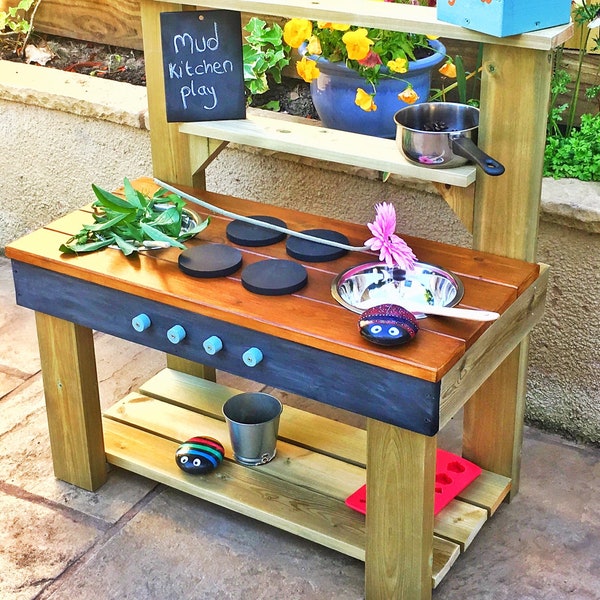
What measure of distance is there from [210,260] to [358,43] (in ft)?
2.21

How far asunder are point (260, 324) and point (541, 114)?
0.75m

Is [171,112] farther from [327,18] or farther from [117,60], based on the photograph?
[117,60]

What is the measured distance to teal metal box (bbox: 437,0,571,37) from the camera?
6.66 ft

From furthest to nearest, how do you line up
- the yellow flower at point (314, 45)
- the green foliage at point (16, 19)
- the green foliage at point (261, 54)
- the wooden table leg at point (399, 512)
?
the green foliage at point (16, 19), the green foliage at point (261, 54), the yellow flower at point (314, 45), the wooden table leg at point (399, 512)

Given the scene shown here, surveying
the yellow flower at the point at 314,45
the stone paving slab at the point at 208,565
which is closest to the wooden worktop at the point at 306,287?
the yellow flower at the point at 314,45

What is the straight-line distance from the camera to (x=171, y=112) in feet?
8.44

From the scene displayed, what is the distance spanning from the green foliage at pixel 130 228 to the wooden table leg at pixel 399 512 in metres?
0.67

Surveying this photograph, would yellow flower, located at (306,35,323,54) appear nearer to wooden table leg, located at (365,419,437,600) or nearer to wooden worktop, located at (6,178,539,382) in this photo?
wooden worktop, located at (6,178,539,382)

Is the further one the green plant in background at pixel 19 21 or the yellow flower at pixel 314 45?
the green plant in background at pixel 19 21

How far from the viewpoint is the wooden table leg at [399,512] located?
2.07 metres

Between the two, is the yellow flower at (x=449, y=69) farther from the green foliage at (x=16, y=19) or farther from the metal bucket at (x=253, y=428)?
the green foliage at (x=16, y=19)

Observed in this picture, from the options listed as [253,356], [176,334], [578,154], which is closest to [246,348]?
[253,356]

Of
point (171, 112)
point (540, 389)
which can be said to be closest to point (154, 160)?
point (171, 112)

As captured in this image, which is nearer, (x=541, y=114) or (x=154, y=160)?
(x=541, y=114)
